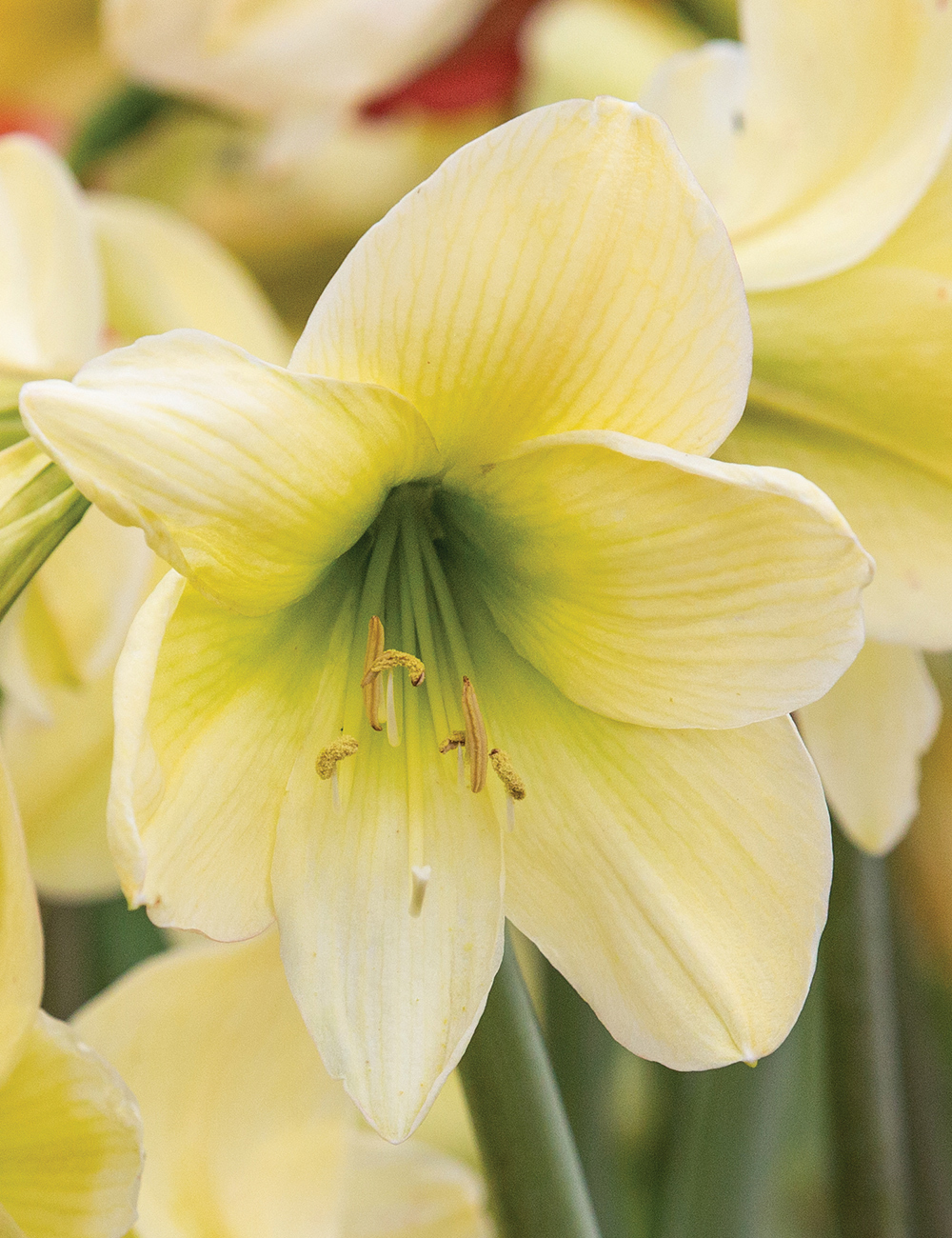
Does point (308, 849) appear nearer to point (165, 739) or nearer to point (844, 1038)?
point (165, 739)

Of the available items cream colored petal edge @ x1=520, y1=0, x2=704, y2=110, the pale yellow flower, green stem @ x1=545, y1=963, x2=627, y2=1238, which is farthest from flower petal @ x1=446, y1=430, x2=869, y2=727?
cream colored petal edge @ x1=520, y1=0, x2=704, y2=110

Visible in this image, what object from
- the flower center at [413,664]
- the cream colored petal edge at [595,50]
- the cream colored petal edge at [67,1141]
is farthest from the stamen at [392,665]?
the cream colored petal edge at [595,50]

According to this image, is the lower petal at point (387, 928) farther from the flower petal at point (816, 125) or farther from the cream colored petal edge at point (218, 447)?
the flower petal at point (816, 125)

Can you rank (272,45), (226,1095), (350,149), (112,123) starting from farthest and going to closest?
(350,149), (112,123), (272,45), (226,1095)

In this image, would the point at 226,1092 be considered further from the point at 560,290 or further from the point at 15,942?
the point at 560,290

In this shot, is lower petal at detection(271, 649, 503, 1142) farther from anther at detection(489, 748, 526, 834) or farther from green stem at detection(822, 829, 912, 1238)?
green stem at detection(822, 829, 912, 1238)

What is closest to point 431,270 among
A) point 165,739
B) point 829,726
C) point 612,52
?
point 165,739

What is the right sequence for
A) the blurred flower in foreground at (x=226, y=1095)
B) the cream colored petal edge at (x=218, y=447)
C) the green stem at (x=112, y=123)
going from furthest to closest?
the green stem at (x=112, y=123), the blurred flower in foreground at (x=226, y=1095), the cream colored petal edge at (x=218, y=447)

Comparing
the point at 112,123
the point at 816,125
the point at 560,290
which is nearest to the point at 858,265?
the point at 816,125
